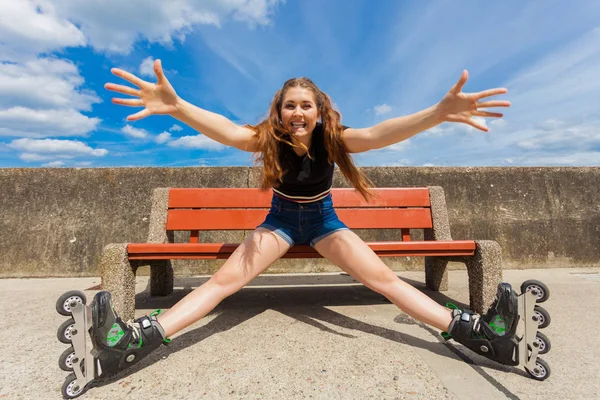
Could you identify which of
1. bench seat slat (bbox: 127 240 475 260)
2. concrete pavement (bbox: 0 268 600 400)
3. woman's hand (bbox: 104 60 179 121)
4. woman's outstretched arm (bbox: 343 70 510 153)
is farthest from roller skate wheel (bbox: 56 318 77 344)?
woman's outstretched arm (bbox: 343 70 510 153)

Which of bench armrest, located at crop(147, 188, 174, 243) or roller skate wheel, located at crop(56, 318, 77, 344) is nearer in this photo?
roller skate wheel, located at crop(56, 318, 77, 344)

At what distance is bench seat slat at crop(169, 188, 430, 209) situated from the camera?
3.12 metres

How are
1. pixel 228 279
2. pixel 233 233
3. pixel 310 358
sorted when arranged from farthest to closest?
1. pixel 233 233
2. pixel 228 279
3. pixel 310 358

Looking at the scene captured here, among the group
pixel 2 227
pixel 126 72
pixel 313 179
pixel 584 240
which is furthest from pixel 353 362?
pixel 2 227

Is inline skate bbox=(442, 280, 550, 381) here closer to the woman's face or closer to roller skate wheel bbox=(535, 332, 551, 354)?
roller skate wheel bbox=(535, 332, 551, 354)

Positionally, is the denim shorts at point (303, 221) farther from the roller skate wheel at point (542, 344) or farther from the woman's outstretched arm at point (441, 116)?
the roller skate wheel at point (542, 344)

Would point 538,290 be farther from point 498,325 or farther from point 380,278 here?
point 380,278

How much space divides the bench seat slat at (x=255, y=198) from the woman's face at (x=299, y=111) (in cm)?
111

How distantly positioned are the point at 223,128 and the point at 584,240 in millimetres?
5081

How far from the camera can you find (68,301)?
1.56 meters

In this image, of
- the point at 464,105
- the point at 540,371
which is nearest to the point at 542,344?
the point at 540,371

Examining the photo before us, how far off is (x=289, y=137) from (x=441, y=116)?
0.93 m

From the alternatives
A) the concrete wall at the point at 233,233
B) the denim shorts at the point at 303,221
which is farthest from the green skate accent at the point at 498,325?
the concrete wall at the point at 233,233

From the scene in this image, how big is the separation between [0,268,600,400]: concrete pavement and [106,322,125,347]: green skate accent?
0.21 m
